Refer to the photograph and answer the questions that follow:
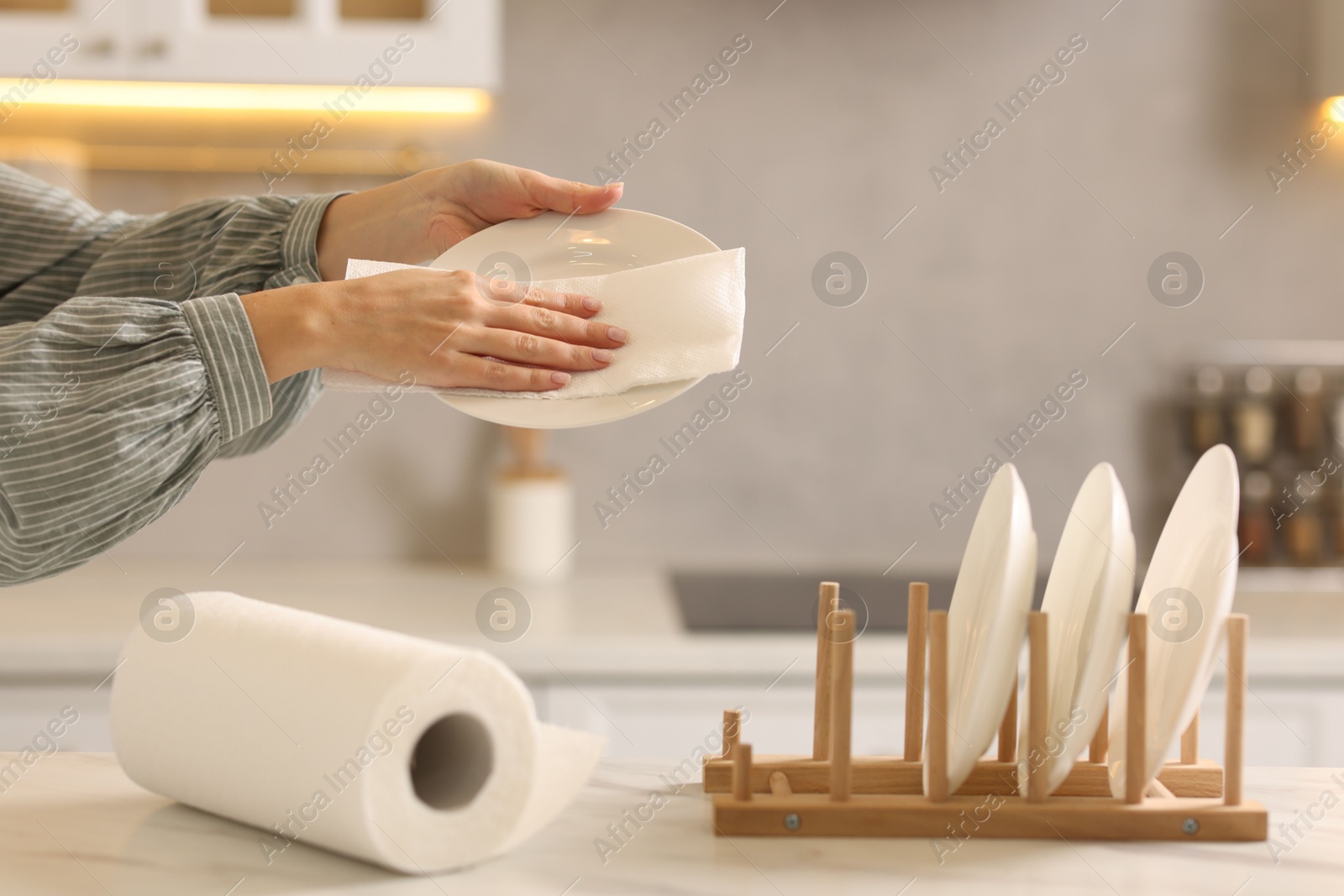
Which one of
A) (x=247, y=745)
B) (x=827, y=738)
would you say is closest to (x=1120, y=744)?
(x=827, y=738)

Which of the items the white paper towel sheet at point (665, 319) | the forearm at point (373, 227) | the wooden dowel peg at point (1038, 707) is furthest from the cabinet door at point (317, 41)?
the wooden dowel peg at point (1038, 707)

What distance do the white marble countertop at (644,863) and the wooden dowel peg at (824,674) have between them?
7cm

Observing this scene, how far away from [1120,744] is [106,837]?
57cm

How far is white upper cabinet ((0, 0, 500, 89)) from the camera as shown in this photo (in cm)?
155

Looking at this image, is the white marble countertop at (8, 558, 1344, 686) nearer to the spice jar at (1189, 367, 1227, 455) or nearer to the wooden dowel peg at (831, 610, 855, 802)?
the spice jar at (1189, 367, 1227, 455)

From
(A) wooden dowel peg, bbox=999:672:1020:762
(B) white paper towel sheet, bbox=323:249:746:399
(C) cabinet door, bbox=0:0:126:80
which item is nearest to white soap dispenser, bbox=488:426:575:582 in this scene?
(C) cabinet door, bbox=0:0:126:80

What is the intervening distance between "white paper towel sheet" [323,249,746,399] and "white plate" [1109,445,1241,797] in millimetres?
315

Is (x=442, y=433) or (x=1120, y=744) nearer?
(x=1120, y=744)

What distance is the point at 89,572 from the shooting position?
181cm

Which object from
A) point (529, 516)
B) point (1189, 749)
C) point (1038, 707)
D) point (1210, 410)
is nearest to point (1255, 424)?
point (1210, 410)

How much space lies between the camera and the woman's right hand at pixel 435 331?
2.39ft

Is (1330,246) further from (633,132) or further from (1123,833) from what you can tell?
(1123,833)

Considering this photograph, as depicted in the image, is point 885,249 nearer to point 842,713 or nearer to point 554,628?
→ point 554,628

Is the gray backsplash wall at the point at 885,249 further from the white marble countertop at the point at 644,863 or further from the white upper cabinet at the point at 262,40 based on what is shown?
the white marble countertop at the point at 644,863
